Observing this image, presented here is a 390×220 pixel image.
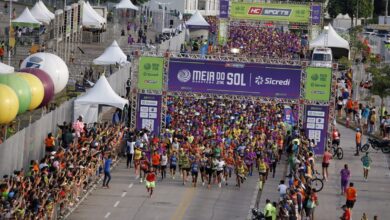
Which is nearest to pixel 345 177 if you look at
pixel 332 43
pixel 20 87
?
pixel 20 87

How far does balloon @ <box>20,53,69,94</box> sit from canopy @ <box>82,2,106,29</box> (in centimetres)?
2808

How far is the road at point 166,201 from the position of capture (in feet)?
114

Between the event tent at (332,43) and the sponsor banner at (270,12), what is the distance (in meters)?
2.81

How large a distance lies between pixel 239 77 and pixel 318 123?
10.6 feet

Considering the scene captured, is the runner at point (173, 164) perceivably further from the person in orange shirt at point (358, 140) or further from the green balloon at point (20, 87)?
the person in orange shirt at point (358, 140)

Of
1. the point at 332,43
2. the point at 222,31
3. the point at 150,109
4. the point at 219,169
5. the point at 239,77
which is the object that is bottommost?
the point at 219,169

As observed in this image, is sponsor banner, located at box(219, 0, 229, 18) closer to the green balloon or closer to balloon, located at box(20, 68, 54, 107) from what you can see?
balloon, located at box(20, 68, 54, 107)

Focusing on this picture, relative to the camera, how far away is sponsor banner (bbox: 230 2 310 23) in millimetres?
85812

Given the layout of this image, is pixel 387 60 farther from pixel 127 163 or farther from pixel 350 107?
pixel 127 163

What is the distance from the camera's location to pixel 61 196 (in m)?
32.2

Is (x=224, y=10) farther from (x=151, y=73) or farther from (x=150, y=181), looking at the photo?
(x=150, y=181)

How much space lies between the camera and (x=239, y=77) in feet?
A: 150

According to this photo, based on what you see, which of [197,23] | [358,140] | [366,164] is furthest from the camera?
[197,23]

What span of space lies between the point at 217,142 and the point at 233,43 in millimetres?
44239
